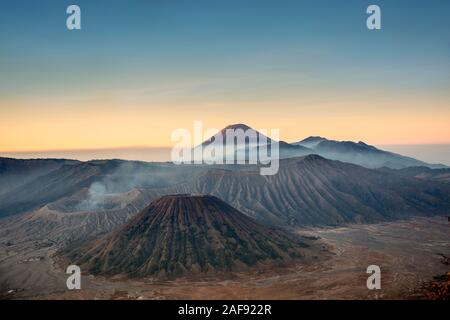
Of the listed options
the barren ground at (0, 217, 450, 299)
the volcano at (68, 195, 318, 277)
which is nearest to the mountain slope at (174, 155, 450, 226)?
the barren ground at (0, 217, 450, 299)

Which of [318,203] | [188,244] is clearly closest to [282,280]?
[188,244]

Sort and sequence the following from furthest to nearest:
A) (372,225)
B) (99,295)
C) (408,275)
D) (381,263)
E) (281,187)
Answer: (281,187) < (372,225) < (381,263) < (408,275) < (99,295)

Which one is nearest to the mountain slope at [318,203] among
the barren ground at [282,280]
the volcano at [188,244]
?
the barren ground at [282,280]

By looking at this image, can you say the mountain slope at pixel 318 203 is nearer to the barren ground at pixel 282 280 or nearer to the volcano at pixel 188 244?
the barren ground at pixel 282 280

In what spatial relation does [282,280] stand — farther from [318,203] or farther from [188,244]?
[318,203]

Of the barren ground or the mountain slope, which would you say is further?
the mountain slope

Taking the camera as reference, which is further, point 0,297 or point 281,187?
point 281,187

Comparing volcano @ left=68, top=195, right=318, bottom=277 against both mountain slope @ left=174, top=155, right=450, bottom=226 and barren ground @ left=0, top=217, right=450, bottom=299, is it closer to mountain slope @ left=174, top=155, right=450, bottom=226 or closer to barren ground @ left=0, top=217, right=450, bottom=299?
barren ground @ left=0, top=217, right=450, bottom=299

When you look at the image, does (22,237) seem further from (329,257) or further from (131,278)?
(329,257)

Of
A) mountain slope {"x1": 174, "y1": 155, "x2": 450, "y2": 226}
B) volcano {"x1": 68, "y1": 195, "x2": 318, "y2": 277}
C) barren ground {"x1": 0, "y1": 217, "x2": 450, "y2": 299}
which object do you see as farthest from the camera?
mountain slope {"x1": 174, "y1": 155, "x2": 450, "y2": 226}
